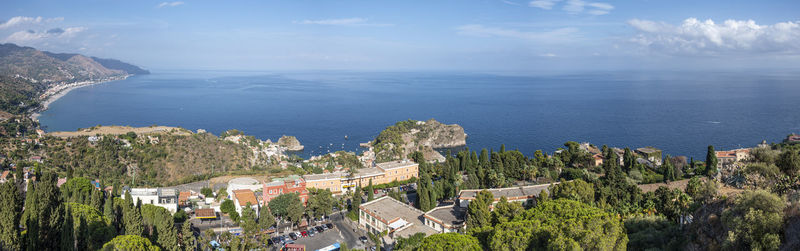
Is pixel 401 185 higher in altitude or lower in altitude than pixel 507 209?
lower

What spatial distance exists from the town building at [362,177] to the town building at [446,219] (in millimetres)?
10926

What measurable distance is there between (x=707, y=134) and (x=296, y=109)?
91.1 meters

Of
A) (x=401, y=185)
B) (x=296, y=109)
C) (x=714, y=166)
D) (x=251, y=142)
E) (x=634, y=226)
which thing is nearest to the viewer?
(x=634, y=226)

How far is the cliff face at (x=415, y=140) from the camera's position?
6344cm

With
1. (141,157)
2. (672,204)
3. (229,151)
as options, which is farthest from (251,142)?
(672,204)

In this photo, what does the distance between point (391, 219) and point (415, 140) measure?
42671mm

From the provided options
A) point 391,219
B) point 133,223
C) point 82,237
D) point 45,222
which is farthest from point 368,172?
point 45,222

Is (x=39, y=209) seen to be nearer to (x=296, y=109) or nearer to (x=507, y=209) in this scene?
(x=507, y=209)

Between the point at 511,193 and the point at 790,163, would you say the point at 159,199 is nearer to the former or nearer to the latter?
the point at 511,193

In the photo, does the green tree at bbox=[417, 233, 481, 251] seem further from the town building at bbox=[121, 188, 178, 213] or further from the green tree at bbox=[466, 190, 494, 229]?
the town building at bbox=[121, 188, 178, 213]

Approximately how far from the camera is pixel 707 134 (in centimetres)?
7081

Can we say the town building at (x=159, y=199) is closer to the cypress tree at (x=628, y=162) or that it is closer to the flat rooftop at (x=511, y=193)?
the flat rooftop at (x=511, y=193)

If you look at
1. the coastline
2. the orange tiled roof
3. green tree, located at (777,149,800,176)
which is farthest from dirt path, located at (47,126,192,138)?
green tree, located at (777,149,800,176)

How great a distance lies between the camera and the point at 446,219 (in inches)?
1073
